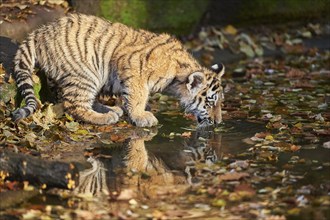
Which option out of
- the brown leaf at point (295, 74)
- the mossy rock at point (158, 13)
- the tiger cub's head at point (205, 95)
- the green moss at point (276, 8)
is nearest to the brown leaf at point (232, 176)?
the tiger cub's head at point (205, 95)

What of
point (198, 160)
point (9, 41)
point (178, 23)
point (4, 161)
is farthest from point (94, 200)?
point (178, 23)

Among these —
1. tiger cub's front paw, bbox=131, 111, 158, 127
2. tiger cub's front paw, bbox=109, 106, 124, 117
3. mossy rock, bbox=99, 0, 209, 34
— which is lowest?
tiger cub's front paw, bbox=131, 111, 158, 127


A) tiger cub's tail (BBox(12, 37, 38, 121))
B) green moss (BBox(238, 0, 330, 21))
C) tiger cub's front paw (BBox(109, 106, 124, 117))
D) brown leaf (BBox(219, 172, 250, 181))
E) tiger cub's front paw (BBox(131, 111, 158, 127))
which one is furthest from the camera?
green moss (BBox(238, 0, 330, 21))

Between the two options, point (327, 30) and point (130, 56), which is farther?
point (327, 30)

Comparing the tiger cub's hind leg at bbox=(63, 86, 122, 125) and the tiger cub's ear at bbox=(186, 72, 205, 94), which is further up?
the tiger cub's ear at bbox=(186, 72, 205, 94)

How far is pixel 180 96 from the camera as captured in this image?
8.62m

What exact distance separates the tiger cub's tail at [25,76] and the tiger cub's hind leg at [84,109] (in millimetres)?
436

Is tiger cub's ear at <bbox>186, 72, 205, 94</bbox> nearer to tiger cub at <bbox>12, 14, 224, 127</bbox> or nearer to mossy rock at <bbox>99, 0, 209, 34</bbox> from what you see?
tiger cub at <bbox>12, 14, 224, 127</bbox>

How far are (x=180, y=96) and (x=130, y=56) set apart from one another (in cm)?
66

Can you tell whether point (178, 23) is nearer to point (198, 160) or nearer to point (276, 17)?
point (276, 17)

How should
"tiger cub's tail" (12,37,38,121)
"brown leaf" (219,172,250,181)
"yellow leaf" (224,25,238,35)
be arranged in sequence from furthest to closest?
"yellow leaf" (224,25,238,35)
"tiger cub's tail" (12,37,38,121)
"brown leaf" (219,172,250,181)

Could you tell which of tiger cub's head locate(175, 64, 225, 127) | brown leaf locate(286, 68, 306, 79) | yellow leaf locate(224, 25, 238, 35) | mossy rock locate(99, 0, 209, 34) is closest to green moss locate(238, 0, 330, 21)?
yellow leaf locate(224, 25, 238, 35)

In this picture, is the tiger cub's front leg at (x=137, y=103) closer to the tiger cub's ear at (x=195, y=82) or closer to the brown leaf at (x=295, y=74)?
the tiger cub's ear at (x=195, y=82)

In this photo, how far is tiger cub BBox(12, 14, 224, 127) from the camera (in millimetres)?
8445
